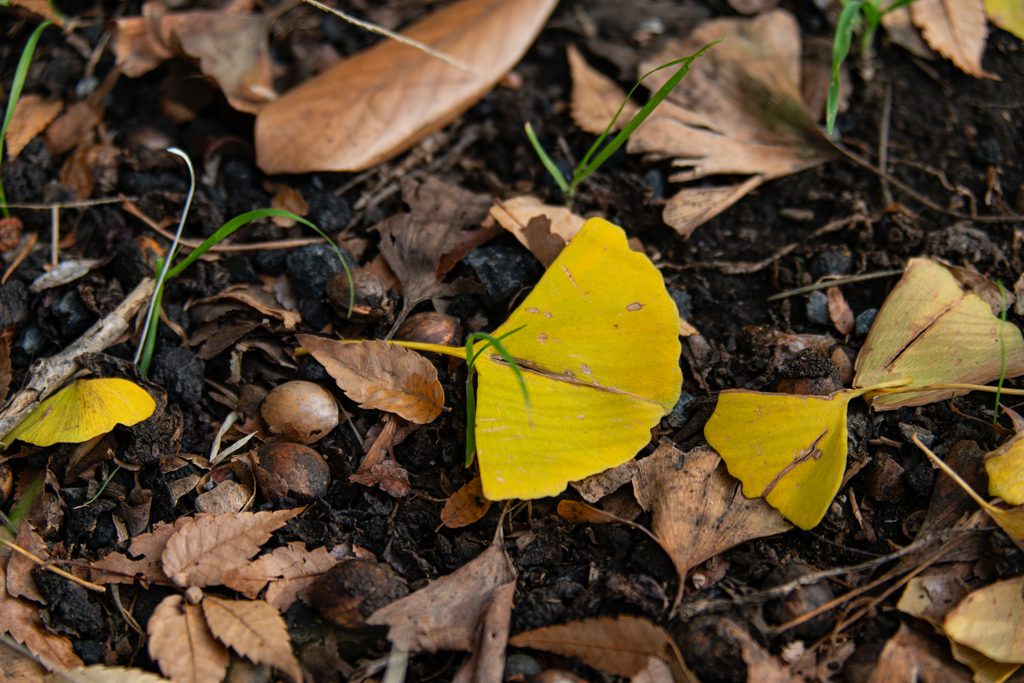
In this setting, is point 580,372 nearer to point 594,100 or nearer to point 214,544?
point 214,544

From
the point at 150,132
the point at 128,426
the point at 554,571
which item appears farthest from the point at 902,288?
the point at 150,132

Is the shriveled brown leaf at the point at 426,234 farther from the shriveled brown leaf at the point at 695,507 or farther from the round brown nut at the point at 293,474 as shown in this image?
the shriveled brown leaf at the point at 695,507

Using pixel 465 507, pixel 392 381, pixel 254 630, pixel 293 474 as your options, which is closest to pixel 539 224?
pixel 392 381

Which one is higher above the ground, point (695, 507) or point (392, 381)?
point (392, 381)

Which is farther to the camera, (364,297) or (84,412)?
(364,297)

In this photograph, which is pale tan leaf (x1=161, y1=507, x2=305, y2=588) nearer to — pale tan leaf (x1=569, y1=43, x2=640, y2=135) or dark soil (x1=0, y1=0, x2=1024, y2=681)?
dark soil (x1=0, y1=0, x2=1024, y2=681)
